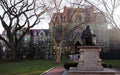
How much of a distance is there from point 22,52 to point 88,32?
45.4 m

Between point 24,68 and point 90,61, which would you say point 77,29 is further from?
point 90,61

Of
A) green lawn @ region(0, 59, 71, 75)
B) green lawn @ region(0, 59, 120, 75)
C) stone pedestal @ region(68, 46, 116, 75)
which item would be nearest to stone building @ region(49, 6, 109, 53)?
green lawn @ region(0, 59, 120, 75)

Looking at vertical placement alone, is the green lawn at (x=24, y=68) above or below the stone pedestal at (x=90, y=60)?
below

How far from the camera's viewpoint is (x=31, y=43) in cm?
6688

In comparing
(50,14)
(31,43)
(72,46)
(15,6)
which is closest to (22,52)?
(31,43)

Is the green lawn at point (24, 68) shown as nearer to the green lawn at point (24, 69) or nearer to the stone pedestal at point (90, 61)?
the green lawn at point (24, 69)

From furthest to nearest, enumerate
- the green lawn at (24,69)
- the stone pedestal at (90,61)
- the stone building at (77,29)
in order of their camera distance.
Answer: the stone building at (77,29) → the green lawn at (24,69) → the stone pedestal at (90,61)

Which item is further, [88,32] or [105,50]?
[105,50]

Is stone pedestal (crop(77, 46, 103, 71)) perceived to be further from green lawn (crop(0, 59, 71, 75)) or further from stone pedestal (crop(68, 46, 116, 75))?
green lawn (crop(0, 59, 71, 75))

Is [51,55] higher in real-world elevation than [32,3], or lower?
lower

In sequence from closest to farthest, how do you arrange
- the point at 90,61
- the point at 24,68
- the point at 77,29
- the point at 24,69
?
the point at 90,61 → the point at 24,69 → the point at 24,68 → the point at 77,29

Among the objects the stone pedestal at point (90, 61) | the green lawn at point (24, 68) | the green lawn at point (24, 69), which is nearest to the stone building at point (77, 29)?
the green lawn at point (24, 68)

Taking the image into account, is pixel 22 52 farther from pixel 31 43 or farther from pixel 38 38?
pixel 38 38

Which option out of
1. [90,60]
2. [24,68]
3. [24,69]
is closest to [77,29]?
[24,68]
